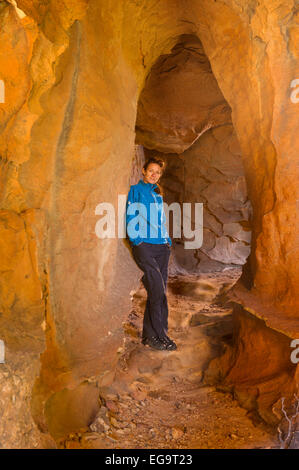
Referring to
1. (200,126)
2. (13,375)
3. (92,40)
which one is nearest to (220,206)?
(200,126)

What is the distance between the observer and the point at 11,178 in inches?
75.1

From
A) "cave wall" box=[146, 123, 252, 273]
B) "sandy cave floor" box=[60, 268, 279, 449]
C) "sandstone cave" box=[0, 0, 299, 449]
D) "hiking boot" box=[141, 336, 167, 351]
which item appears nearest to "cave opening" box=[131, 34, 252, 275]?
"cave wall" box=[146, 123, 252, 273]

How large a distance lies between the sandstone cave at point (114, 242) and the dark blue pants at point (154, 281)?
A: 0.12 meters

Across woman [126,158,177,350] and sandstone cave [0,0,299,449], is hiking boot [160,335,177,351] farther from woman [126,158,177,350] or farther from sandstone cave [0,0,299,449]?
sandstone cave [0,0,299,449]

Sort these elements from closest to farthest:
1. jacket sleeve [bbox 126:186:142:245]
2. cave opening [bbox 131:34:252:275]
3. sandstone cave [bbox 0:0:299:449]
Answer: sandstone cave [bbox 0:0:299:449], jacket sleeve [bbox 126:186:142:245], cave opening [bbox 131:34:252:275]

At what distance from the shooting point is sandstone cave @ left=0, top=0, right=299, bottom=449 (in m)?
1.88

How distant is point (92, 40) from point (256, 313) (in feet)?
6.98

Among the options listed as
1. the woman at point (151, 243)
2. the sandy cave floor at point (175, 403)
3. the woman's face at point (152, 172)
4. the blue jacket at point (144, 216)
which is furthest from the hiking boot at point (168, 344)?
the woman's face at point (152, 172)

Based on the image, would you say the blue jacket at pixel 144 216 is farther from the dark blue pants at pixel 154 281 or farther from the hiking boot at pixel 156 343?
the hiking boot at pixel 156 343

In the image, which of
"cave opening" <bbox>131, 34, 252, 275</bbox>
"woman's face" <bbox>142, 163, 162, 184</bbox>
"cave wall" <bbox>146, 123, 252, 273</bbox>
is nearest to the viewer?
"woman's face" <bbox>142, 163, 162, 184</bbox>

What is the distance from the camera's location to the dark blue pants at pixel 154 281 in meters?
3.01

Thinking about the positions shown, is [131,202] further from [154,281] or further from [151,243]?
[154,281]

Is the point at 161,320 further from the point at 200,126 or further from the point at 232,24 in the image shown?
the point at 200,126

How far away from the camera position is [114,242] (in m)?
2.69
